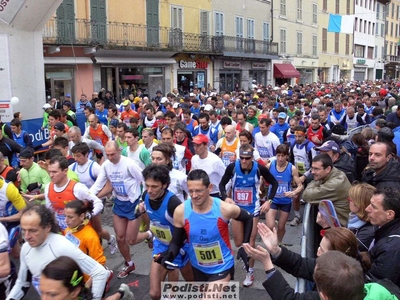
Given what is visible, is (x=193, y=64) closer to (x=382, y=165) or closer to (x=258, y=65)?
(x=258, y=65)

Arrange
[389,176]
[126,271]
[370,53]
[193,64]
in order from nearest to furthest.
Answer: [389,176] → [126,271] → [193,64] → [370,53]

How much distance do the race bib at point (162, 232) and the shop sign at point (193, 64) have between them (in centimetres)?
2200

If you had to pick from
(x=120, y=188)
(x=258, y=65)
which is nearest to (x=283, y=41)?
(x=258, y=65)

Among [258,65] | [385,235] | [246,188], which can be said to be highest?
[258,65]

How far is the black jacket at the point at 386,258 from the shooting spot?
3.21 meters

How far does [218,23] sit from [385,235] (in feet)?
87.9

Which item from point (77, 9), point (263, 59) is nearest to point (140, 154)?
point (77, 9)

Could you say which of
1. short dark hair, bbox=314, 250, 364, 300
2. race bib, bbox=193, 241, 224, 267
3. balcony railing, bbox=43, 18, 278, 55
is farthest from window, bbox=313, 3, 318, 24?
short dark hair, bbox=314, 250, 364, 300

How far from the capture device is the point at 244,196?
6004 mm

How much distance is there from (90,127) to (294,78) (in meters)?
31.3

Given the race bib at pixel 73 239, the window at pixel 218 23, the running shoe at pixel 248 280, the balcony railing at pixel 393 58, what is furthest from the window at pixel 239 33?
the balcony railing at pixel 393 58

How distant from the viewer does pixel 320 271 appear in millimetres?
2590

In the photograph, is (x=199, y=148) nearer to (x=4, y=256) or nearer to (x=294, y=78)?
(x=4, y=256)

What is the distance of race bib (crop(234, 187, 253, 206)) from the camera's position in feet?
19.7
